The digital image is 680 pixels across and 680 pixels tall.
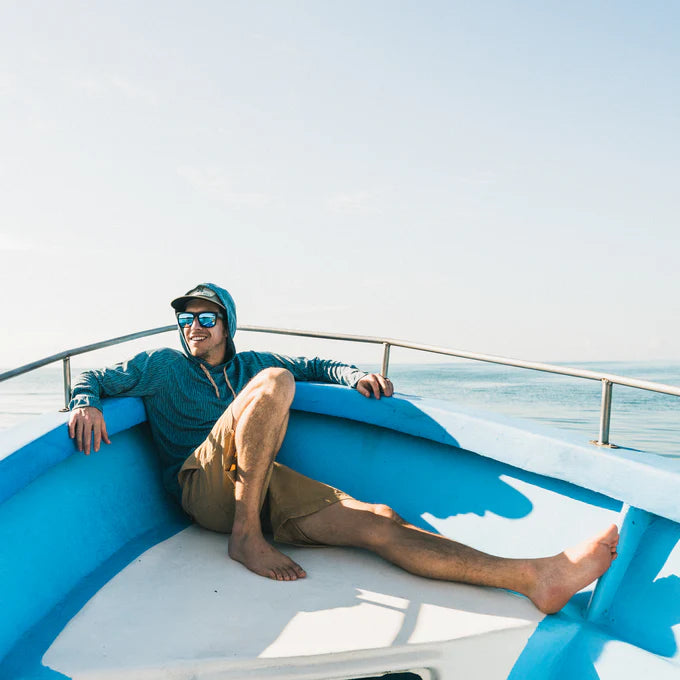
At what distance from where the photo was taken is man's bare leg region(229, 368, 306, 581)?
208cm

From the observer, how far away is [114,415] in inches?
92.7

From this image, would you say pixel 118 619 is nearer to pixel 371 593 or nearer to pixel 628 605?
pixel 371 593

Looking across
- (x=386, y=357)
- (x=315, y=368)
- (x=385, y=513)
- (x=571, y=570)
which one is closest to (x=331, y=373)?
(x=315, y=368)

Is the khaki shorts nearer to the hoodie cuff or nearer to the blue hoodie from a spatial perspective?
the blue hoodie

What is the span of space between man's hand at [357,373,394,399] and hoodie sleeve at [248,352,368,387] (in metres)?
0.06

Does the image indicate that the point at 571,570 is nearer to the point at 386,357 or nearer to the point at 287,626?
the point at 287,626

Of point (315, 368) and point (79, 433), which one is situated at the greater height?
point (315, 368)

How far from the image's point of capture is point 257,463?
2.09 m

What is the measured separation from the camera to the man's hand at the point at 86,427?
2.12 meters

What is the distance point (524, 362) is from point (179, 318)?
4.86 ft

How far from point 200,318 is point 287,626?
1379 millimetres

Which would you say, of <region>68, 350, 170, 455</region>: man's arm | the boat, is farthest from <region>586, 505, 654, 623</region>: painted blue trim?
<region>68, 350, 170, 455</region>: man's arm

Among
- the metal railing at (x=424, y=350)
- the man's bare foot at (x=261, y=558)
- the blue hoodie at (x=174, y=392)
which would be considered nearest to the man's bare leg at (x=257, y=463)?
the man's bare foot at (x=261, y=558)

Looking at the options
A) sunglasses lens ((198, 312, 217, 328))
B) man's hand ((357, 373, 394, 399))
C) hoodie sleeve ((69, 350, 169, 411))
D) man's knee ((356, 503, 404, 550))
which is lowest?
man's knee ((356, 503, 404, 550))
